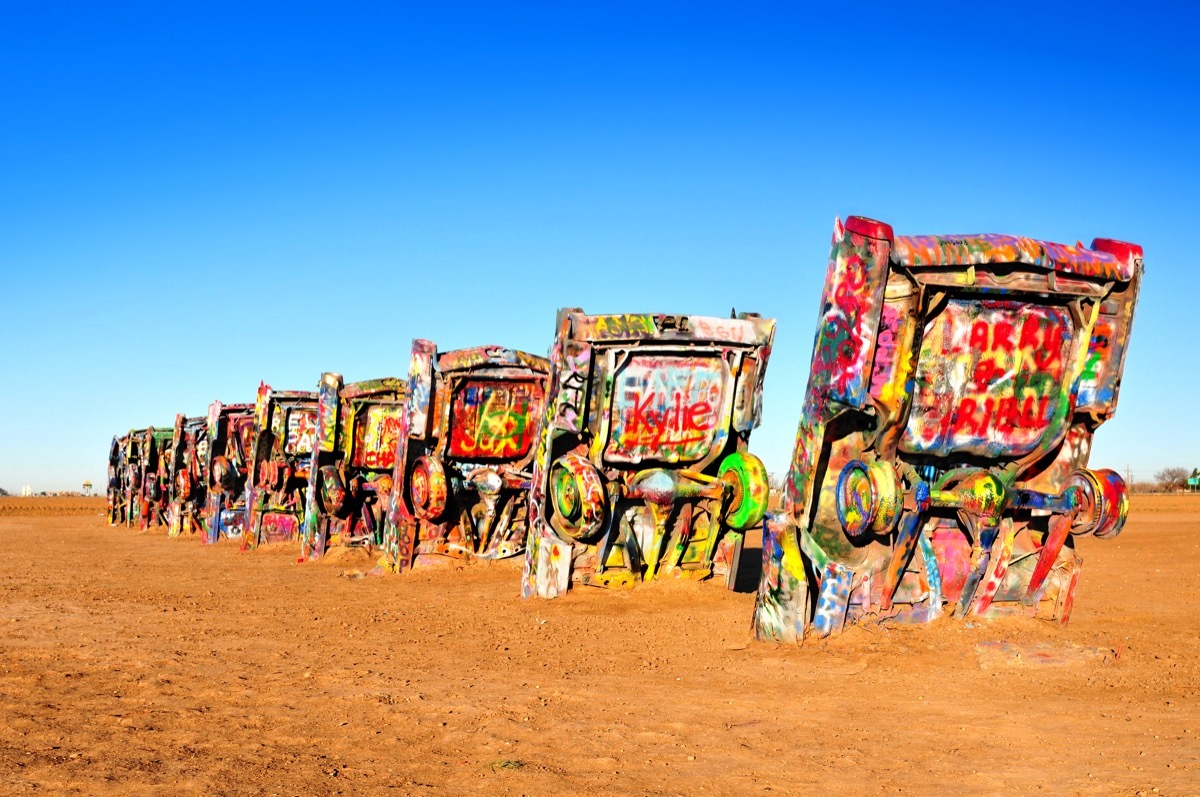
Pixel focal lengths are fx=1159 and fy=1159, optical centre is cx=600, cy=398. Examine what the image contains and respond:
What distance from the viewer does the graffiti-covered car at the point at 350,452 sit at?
16.6m

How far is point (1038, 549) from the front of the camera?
8273mm

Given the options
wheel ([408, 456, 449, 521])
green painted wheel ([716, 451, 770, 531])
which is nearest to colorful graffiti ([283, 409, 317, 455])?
wheel ([408, 456, 449, 521])

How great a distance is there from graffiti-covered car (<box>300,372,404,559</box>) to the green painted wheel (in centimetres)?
664

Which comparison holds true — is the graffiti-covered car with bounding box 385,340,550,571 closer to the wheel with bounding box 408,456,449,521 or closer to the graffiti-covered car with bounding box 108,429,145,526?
the wheel with bounding box 408,456,449,521

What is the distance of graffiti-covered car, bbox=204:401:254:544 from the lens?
2170cm

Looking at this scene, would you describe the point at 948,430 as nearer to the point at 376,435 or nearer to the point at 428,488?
the point at 428,488

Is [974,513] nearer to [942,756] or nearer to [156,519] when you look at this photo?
[942,756]

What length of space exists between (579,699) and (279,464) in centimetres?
1437

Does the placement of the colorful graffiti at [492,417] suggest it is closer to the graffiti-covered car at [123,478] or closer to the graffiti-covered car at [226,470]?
the graffiti-covered car at [226,470]

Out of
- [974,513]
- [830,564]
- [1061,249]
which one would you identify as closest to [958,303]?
[1061,249]

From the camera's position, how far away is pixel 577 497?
34.9 ft

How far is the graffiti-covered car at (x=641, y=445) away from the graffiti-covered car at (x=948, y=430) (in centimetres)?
288

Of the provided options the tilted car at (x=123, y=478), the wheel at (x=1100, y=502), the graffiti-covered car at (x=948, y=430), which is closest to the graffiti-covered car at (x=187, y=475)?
the tilted car at (x=123, y=478)

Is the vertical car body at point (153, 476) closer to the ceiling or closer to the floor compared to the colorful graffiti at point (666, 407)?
closer to the floor
